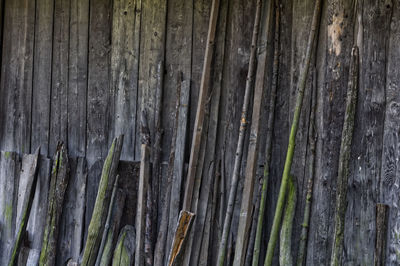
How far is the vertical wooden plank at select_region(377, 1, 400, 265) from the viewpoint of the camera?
2.67 meters

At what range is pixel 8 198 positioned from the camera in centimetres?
366

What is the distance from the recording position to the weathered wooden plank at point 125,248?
A: 3188mm

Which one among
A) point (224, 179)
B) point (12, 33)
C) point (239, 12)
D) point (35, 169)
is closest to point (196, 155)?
point (224, 179)

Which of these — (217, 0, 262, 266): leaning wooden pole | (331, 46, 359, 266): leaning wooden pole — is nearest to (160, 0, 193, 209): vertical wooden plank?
(217, 0, 262, 266): leaning wooden pole

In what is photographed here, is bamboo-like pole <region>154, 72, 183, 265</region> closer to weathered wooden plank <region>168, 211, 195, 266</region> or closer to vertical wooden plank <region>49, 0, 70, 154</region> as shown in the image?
weathered wooden plank <region>168, 211, 195, 266</region>

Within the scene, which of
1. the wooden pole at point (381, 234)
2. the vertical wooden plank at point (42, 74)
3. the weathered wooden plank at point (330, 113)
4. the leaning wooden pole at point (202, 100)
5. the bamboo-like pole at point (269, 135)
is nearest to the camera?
the wooden pole at point (381, 234)

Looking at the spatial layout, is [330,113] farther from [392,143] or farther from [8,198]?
[8,198]

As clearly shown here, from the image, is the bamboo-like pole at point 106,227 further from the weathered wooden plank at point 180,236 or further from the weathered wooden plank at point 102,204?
the weathered wooden plank at point 180,236

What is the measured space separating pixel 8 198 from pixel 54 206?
506 mm

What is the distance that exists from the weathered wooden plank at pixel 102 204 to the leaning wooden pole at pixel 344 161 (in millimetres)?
1449

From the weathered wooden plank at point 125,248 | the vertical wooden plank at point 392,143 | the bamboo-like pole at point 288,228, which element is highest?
the vertical wooden plank at point 392,143

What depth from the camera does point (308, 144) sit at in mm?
2926

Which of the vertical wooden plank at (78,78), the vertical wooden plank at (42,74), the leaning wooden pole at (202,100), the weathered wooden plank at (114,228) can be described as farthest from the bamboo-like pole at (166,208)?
the vertical wooden plank at (42,74)

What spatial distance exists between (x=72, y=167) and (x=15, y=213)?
61 centimetres
